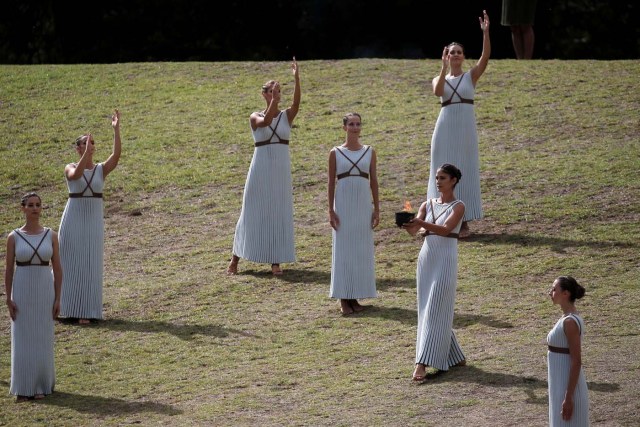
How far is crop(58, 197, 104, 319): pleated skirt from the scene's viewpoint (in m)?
16.7

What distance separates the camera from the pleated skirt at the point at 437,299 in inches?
553

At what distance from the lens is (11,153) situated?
80.7 feet

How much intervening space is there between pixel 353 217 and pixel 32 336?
401cm

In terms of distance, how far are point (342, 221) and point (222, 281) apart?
96.9 inches

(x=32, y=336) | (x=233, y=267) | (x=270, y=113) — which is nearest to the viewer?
(x=32, y=336)

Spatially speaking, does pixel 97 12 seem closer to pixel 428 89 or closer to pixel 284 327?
pixel 428 89

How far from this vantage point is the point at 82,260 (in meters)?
16.7

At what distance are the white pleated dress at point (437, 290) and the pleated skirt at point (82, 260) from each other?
444 cm

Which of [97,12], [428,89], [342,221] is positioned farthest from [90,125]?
[97,12]

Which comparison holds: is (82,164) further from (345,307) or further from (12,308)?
(345,307)

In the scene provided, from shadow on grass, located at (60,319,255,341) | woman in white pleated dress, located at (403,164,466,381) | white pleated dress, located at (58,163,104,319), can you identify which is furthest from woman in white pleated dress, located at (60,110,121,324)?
woman in white pleated dress, located at (403,164,466,381)

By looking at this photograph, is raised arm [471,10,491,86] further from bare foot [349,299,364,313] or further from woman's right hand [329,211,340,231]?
bare foot [349,299,364,313]

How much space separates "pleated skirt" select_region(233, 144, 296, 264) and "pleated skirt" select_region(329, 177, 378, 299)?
1.77 metres

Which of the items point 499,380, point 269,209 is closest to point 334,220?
point 269,209
